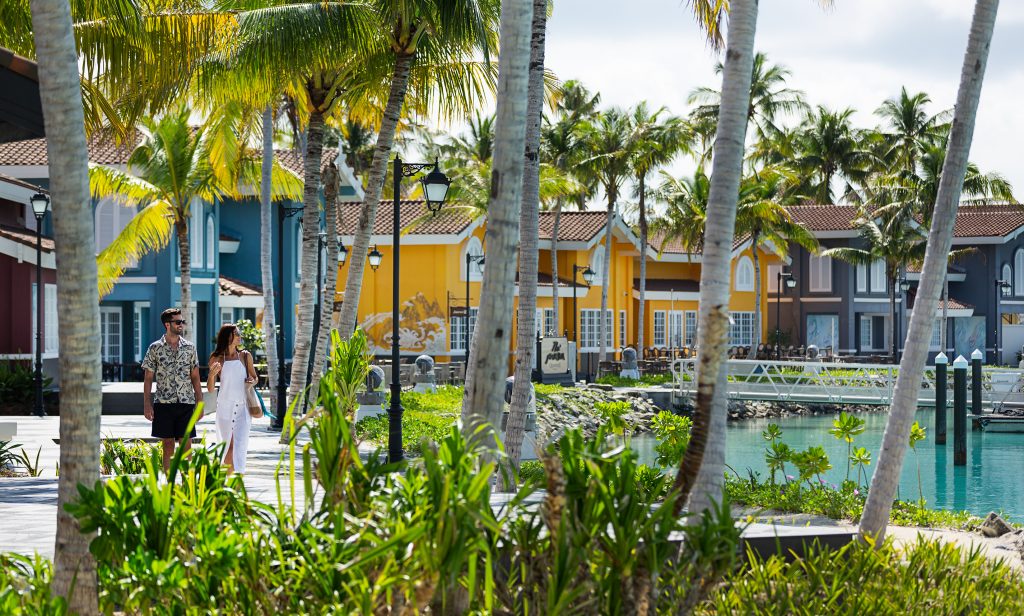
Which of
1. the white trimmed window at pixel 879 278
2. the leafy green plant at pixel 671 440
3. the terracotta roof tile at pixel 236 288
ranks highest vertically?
the white trimmed window at pixel 879 278

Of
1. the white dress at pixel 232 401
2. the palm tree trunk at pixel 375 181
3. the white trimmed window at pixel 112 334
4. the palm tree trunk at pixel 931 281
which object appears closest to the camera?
the palm tree trunk at pixel 931 281

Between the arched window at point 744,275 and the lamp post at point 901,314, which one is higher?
the arched window at point 744,275

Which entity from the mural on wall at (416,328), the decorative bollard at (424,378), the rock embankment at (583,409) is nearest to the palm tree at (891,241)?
the rock embankment at (583,409)

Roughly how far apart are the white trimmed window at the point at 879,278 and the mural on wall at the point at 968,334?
544 centimetres

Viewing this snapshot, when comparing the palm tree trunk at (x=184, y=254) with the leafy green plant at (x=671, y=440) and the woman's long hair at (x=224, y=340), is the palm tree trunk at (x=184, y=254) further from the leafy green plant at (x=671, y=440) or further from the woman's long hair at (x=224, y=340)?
the woman's long hair at (x=224, y=340)

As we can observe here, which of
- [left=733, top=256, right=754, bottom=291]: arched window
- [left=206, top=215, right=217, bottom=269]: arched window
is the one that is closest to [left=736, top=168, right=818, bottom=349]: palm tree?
[left=733, top=256, right=754, bottom=291]: arched window

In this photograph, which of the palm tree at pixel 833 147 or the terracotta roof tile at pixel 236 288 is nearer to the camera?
the terracotta roof tile at pixel 236 288

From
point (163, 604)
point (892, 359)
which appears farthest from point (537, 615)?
point (892, 359)

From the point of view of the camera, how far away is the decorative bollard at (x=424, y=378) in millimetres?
33719

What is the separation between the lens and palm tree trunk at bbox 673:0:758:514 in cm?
659

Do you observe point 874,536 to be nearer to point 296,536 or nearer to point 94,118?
point 296,536

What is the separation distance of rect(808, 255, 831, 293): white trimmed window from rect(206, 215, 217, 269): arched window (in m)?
31.5

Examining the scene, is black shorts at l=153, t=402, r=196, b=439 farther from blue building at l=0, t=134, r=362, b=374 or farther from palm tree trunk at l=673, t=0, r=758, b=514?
blue building at l=0, t=134, r=362, b=374

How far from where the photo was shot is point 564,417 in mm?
34219
